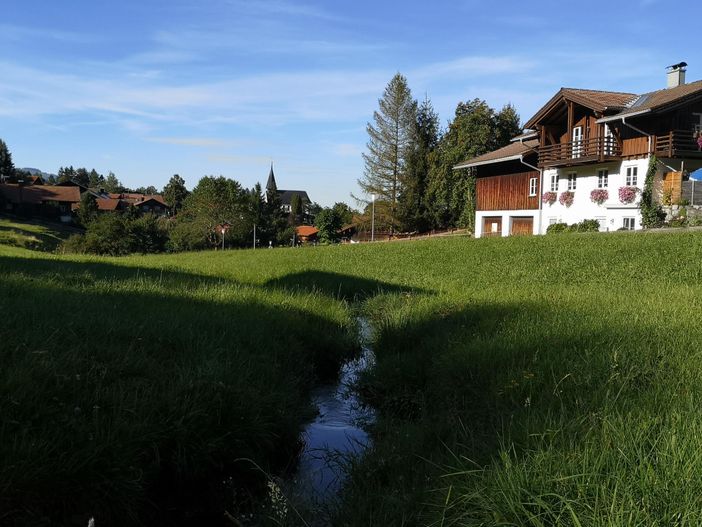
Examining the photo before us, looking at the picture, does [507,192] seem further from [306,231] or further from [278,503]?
Answer: [306,231]

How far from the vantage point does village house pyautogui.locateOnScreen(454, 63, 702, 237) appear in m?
27.7

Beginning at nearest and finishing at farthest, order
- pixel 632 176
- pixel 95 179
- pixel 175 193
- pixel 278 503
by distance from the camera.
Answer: pixel 278 503 < pixel 632 176 < pixel 175 193 < pixel 95 179

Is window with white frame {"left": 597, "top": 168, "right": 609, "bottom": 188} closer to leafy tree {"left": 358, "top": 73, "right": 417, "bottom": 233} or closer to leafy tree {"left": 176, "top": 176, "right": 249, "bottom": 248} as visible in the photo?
leafy tree {"left": 358, "top": 73, "right": 417, "bottom": 233}

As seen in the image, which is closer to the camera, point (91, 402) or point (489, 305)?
point (91, 402)

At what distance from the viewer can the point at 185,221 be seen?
72.9 m

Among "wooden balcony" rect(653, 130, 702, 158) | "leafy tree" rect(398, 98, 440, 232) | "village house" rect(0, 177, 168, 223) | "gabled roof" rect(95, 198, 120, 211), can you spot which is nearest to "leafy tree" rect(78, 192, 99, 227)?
"village house" rect(0, 177, 168, 223)

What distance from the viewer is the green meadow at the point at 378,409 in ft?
10.1

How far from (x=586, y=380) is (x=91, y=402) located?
13.4 ft

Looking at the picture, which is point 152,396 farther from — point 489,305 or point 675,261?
point 675,261

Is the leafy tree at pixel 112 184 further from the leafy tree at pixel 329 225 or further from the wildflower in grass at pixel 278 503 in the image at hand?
the wildflower in grass at pixel 278 503

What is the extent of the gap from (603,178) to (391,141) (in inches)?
1218

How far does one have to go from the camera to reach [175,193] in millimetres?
121625

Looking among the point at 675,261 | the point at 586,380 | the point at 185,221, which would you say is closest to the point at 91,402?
the point at 586,380

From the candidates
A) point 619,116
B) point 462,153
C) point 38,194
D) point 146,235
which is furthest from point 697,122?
point 38,194
